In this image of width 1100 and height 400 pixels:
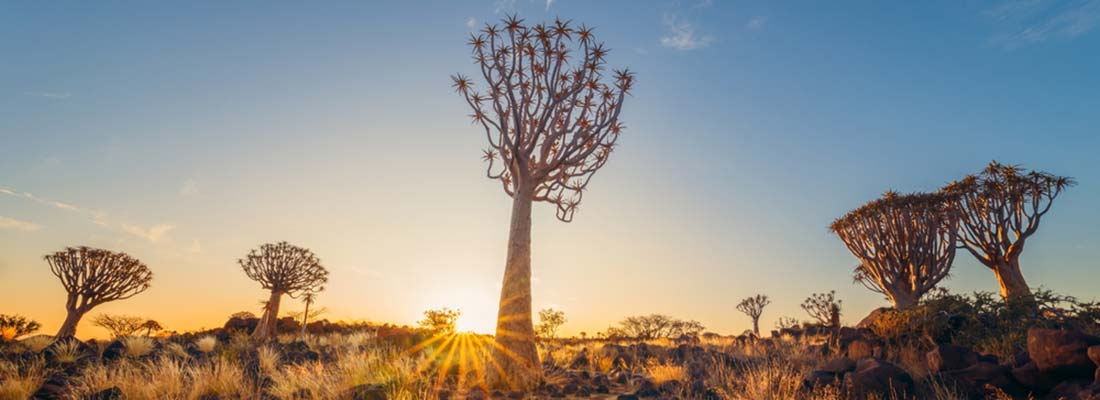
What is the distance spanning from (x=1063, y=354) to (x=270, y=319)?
81.8ft

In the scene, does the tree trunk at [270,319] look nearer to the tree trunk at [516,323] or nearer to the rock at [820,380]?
the tree trunk at [516,323]

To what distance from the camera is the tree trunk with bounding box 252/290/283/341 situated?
69.3 ft

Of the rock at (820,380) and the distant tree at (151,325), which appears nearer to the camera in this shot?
the rock at (820,380)

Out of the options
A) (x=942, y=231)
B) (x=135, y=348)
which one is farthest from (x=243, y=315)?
(x=942, y=231)

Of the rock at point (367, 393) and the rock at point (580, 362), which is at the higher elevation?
the rock at point (367, 393)

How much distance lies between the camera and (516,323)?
8.00 m

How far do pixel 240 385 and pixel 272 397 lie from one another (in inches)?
59.1

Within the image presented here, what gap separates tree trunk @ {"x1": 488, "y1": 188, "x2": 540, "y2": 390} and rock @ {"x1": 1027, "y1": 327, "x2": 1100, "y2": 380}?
6502 mm

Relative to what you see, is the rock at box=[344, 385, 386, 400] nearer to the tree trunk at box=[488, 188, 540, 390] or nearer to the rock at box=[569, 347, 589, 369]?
the tree trunk at box=[488, 188, 540, 390]

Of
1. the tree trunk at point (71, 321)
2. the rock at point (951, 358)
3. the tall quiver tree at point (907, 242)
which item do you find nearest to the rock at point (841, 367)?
the rock at point (951, 358)

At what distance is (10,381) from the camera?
7.05 m

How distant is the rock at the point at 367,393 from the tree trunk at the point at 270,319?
1669 cm

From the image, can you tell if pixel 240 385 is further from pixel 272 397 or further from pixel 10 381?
pixel 10 381

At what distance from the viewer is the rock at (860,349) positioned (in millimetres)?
9758
